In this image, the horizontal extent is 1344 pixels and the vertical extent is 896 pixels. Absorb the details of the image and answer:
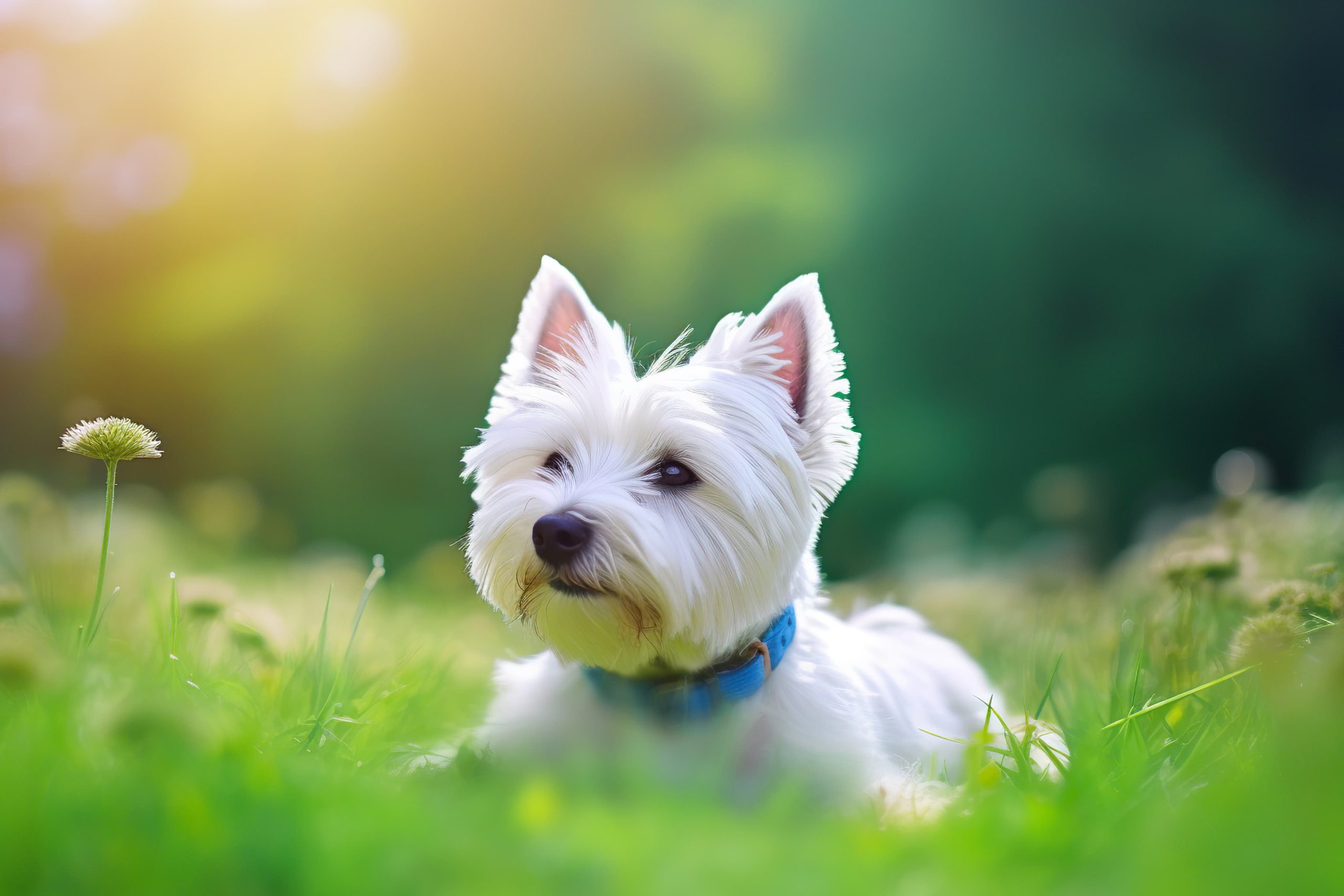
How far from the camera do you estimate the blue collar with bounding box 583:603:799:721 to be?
8.32 ft

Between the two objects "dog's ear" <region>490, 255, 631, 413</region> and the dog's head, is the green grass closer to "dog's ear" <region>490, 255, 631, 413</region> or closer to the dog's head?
the dog's head

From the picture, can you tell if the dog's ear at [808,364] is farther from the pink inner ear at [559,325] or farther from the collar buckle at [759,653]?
the collar buckle at [759,653]

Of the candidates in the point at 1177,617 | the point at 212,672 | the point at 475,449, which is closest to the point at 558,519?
the point at 475,449

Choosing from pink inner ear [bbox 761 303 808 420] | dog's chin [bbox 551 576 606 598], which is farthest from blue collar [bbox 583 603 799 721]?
pink inner ear [bbox 761 303 808 420]

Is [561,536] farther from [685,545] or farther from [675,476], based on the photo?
[675,476]

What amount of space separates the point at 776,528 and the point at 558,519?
64 centimetres

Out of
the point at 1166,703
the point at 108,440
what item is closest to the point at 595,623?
the point at 108,440

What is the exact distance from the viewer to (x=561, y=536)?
2.38 m

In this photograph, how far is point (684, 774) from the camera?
7.72ft

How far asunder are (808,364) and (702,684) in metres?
1.07

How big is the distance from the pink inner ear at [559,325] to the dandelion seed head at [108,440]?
1.31 m

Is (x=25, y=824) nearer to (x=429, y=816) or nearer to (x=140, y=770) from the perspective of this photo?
(x=140, y=770)

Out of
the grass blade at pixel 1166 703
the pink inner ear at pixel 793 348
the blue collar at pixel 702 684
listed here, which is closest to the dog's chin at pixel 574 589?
the blue collar at pixel 702 684

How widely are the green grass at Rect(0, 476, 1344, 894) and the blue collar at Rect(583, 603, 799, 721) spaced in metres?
0.25
